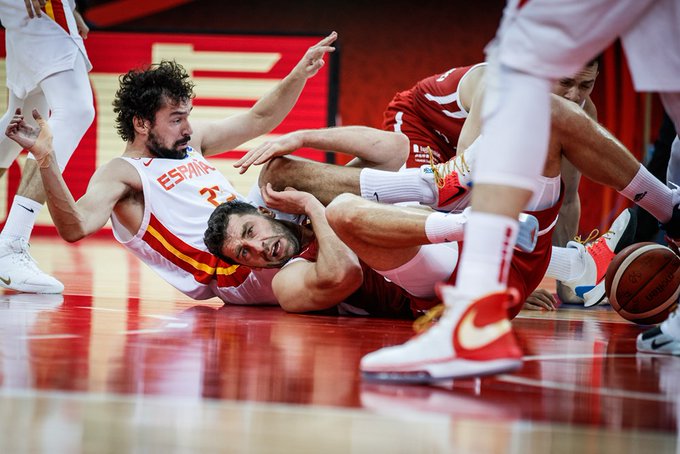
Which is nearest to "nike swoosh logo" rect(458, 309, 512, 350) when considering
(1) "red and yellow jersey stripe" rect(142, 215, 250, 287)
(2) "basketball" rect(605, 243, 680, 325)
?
(2) "basketball" rect(605, 243, 680, 325)

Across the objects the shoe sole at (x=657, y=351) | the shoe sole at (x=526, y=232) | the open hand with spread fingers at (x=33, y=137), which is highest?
the open hand with spread fingers at (x=33, y=137)

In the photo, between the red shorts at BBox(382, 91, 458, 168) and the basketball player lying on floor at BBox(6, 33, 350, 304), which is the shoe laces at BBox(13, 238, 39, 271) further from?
the red shorts at BBox(382, 91, 458, 168)

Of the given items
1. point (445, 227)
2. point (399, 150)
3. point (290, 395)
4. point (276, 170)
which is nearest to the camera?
point (290, 395)

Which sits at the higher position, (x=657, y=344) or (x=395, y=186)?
(x=395, y=186)

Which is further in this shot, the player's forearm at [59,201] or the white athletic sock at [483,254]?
the player's forearm at [59,201]

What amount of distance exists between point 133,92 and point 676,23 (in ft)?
9.36

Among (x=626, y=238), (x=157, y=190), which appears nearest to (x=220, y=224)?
(x=157, y=190)

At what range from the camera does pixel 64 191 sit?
3.53m

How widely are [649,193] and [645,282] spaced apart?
0.40m

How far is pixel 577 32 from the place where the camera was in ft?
5.78

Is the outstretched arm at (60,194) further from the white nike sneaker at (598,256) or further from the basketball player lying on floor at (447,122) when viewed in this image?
the white nike sneaker at (598,256)

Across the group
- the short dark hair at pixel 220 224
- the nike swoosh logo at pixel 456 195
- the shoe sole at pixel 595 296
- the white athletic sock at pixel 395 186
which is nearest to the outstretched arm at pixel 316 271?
the short dark hair at pixel 220 224

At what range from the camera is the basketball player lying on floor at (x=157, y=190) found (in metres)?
3.54

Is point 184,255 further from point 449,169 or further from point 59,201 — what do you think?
point 449,169
